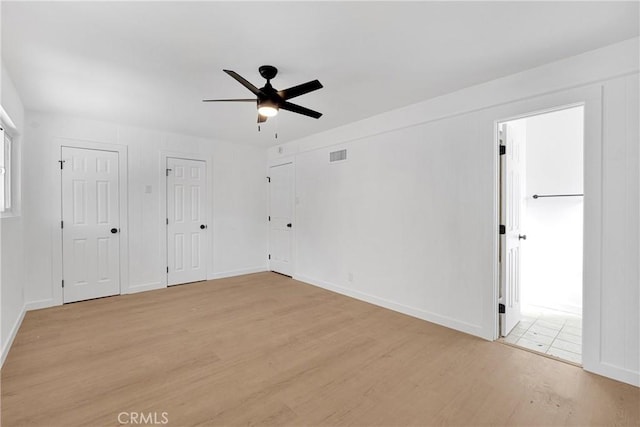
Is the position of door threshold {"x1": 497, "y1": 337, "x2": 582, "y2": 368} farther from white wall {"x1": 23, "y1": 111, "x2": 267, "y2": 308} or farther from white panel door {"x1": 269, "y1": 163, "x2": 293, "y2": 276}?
white wall {"x1": 23, "y1": 111, "x2": 267, "y2": 308}

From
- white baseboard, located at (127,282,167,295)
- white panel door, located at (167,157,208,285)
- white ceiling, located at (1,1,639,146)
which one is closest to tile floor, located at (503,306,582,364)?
white ceiling, located at (1,1,639,146)

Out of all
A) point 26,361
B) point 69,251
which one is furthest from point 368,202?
point 69,251

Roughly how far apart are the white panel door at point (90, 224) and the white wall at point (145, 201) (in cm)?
12

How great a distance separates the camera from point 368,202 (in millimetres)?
4203

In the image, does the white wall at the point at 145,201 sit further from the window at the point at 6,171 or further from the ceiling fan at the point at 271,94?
the ceiling fan at the point at 271,94

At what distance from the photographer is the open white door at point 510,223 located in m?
3.05

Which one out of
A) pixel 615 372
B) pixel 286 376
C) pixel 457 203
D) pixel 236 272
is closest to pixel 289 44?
pixel 457 203

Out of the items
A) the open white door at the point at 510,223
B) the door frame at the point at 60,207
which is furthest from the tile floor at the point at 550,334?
the door frame at the point at 60,207

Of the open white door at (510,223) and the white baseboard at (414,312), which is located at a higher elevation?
the open white door at (510,223)

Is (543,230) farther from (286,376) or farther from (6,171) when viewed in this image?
(6,171)

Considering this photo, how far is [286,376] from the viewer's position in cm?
235

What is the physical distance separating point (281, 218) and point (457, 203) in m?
3.52

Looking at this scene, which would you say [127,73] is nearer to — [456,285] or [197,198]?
[197,198]

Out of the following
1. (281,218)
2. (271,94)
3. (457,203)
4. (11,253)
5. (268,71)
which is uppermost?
(268,71)
